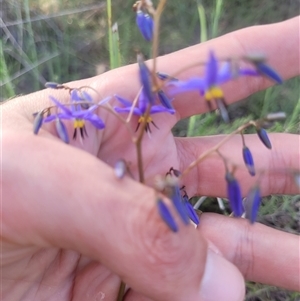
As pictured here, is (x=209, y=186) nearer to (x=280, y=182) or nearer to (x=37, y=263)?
(x=280, y=182)

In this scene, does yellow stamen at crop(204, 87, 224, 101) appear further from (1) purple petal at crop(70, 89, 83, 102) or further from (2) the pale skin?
(1) purple petal at crop(70, 89, 83, 102)

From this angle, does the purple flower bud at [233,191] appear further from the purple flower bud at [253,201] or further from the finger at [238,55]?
the finger at [238,55]

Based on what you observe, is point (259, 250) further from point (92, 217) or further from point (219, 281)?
point (92, 217)

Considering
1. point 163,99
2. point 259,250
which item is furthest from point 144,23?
point 259,250

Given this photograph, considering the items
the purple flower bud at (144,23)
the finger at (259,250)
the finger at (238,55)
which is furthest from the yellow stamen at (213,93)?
the finger at (259,250)

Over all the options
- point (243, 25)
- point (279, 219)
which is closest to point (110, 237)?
point (279, 219)

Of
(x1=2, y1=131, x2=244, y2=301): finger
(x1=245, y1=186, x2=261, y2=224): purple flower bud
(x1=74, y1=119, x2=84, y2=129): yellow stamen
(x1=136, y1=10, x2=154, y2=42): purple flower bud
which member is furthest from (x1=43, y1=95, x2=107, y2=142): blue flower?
(x1=245, y1=186, x2=261, y2=224): purple flower bud
